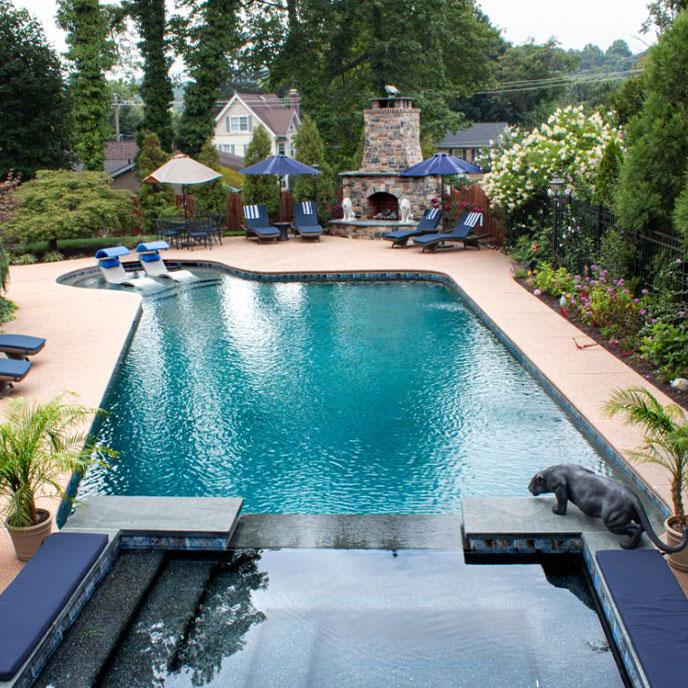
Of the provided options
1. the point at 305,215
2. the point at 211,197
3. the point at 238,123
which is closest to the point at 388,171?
the point at 305,215

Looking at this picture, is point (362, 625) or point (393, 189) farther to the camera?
point (393, 189)

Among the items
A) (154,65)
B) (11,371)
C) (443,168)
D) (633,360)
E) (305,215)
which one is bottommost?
(633,360)

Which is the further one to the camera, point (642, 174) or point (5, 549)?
point (642, 174)

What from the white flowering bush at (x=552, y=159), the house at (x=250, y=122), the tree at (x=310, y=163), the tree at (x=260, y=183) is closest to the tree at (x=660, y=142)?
the white flowering bush at (x=552, y=159)

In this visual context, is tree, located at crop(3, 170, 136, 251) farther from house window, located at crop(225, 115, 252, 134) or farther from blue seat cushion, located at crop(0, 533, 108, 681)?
house window, located at crop(225, 115, 252, 134)

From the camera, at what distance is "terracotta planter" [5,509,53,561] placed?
4.75 metres

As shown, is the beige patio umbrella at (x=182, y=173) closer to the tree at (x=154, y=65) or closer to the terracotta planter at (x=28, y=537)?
the tree at (x=154, y=65)

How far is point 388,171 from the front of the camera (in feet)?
71.4

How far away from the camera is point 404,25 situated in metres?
24.8

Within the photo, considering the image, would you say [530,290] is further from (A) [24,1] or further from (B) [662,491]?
(A) [24,1]

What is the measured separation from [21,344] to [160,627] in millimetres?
5862

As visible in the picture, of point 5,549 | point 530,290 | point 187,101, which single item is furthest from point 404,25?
point 5,549

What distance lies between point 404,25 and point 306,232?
9.56 meters

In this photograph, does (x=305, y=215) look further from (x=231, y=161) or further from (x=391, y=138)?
(x=231, y=161)
